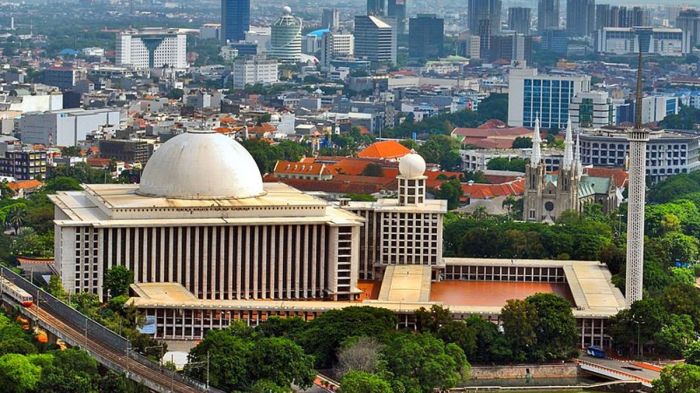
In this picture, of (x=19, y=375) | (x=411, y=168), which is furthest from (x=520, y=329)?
(x=19, y=375)

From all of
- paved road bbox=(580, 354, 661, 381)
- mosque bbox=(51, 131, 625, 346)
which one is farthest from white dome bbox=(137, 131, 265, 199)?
paved road bbox=(580, 354, 661, 381)

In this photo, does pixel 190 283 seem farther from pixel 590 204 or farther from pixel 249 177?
pixel 590 204

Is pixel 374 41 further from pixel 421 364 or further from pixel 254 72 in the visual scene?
pixel 421 364

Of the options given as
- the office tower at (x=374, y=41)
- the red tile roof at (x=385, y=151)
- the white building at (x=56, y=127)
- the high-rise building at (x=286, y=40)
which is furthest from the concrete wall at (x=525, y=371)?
the office tower at (x=374, y=41)

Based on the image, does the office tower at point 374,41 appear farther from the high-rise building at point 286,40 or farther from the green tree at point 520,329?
the green tree at point 520,329

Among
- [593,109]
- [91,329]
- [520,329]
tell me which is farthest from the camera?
[593,109]

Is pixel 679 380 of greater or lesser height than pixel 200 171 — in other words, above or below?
below

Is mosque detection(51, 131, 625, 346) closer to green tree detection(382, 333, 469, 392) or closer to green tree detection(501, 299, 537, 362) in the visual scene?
green tree detection(501, 299, 537, 362)
